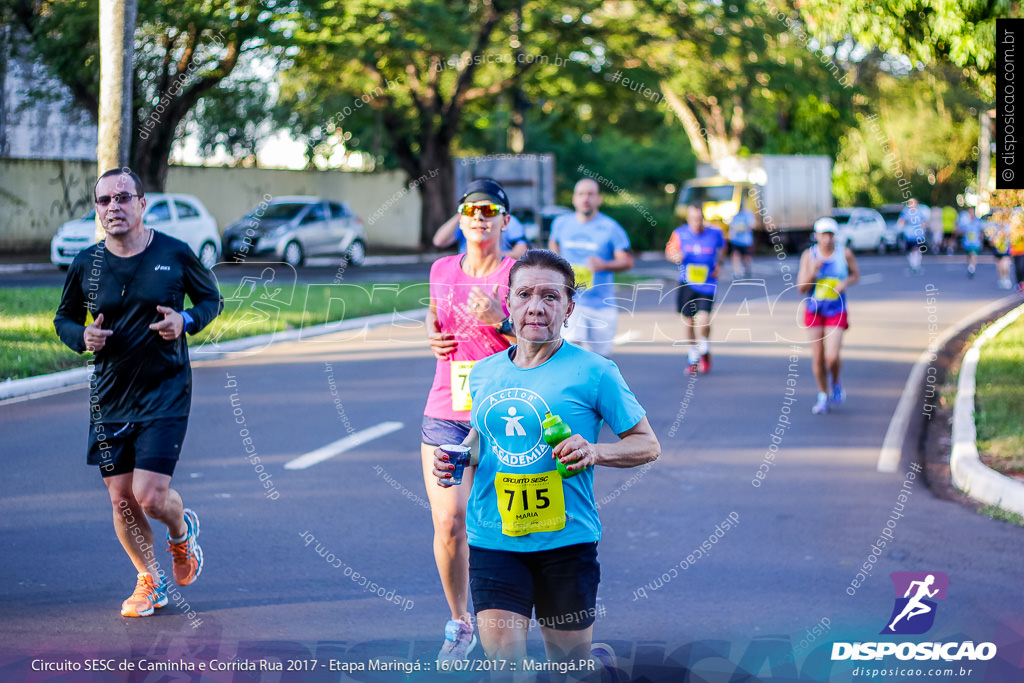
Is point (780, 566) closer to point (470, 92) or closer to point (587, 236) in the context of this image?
point (587, 236)

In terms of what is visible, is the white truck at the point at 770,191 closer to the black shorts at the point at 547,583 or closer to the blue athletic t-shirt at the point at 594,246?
the blue athletic t-shirt at the point at 594,246

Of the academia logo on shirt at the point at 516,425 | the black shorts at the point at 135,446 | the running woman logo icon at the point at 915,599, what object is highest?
the academia logo on shirt at the point at 516,425

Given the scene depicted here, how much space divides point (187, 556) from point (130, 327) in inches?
42.6

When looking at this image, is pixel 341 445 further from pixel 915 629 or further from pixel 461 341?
pixel 915 629

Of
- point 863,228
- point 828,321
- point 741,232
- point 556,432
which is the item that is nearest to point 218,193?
point 741,232

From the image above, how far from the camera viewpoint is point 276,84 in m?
36.6

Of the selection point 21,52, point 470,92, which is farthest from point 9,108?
point 470,92

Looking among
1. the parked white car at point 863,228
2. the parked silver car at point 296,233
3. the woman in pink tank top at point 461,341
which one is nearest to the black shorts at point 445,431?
the woman in pink tank top at point 461,341

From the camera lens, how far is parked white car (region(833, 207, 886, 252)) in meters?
45.0

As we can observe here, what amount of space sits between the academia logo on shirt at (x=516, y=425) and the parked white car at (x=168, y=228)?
64.4ft

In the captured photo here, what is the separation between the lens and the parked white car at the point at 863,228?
45.0 meters

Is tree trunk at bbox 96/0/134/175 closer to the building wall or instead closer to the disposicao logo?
the disposicao logo

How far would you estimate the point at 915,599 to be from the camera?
5840 mm

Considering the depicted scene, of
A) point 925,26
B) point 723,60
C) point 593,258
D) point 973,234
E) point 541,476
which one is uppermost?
point 723,60
